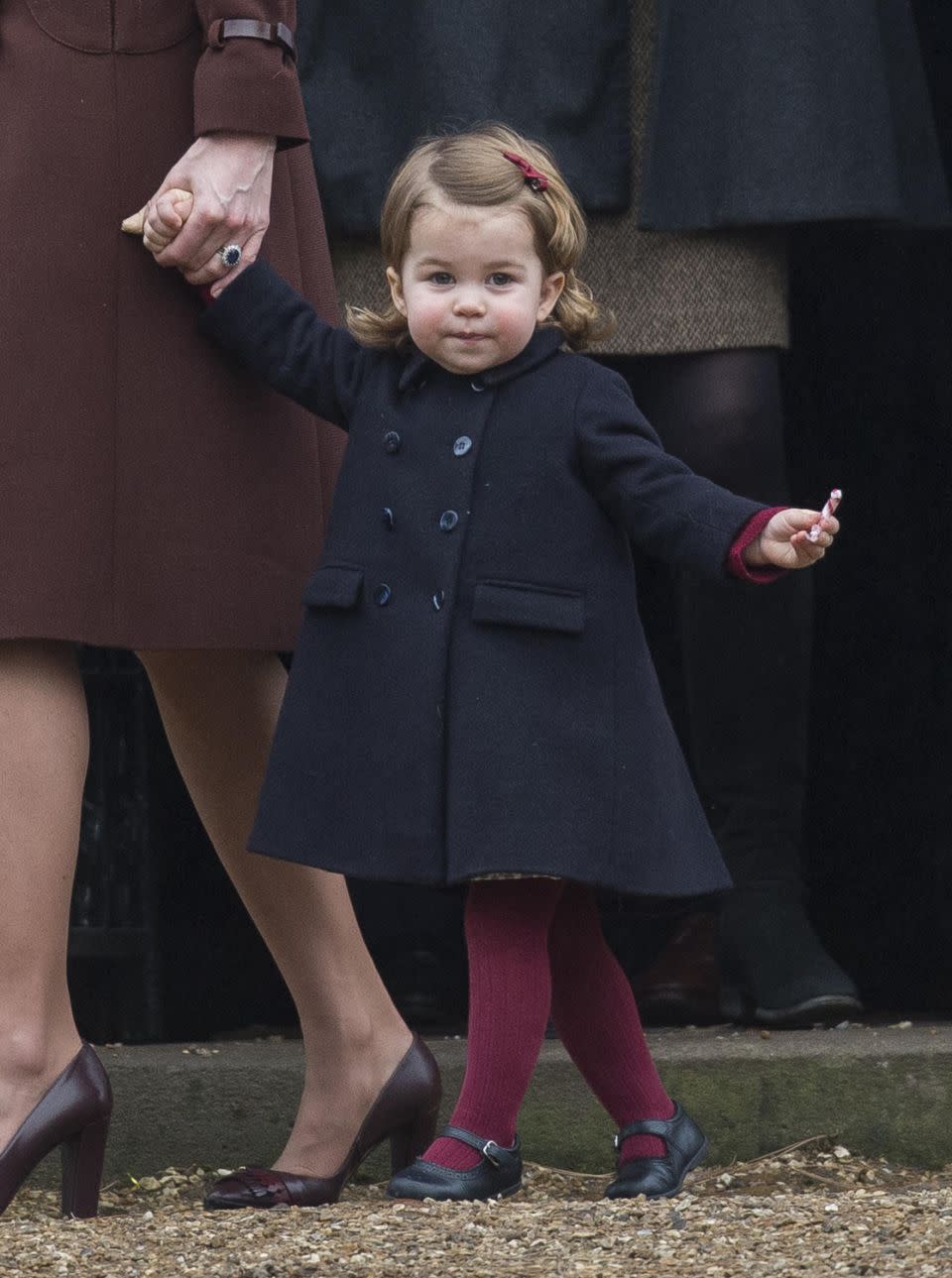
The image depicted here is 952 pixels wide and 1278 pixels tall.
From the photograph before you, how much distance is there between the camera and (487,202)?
2.52 metres

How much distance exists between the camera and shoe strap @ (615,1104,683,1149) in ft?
8.43

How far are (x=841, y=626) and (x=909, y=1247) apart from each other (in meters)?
1.89

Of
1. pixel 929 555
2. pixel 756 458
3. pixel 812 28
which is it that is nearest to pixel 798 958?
pixel 756 458

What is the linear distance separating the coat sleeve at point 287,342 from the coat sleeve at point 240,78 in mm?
Answer: 159

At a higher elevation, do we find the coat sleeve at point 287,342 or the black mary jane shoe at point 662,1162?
the coat sleeve at point 287,342

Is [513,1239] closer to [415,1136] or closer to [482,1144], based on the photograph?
[482,1144]

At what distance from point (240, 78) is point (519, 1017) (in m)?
0.97

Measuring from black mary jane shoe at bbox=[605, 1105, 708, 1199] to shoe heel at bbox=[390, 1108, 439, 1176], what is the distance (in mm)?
238

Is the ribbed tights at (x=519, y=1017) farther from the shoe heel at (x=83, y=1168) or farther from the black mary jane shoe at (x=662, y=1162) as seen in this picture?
the shoe heel at (x=83, y=1168)

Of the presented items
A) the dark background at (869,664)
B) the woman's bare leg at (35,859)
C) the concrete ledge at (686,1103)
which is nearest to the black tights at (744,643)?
the concrete ledge at (686,1103)

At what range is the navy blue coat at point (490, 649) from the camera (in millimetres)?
2447

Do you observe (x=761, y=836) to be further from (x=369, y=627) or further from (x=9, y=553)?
(x=9, y=553)

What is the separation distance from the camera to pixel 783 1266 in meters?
2.12

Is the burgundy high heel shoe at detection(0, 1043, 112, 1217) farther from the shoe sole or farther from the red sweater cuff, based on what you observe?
the red sweater cuff
